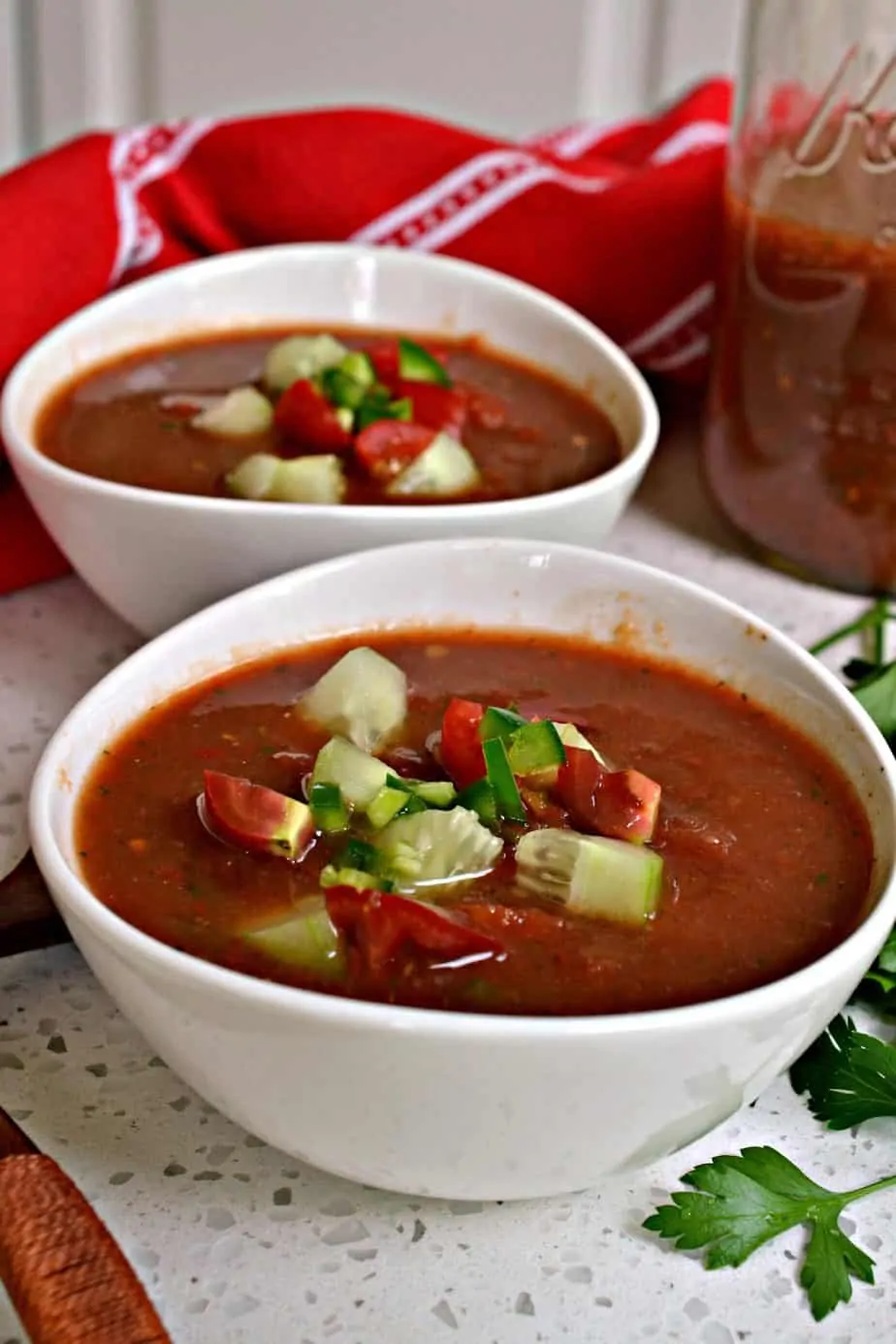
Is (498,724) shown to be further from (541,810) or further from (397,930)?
(397,930)

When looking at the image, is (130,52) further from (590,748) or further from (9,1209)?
(9,1209)

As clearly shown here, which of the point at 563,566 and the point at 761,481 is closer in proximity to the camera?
the point at 563,566

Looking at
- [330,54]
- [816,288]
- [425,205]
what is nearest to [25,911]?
[816,288]

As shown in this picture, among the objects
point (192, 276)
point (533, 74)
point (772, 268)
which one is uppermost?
point (772, 268)

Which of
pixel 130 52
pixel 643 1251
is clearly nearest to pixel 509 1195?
pixel 643 1251

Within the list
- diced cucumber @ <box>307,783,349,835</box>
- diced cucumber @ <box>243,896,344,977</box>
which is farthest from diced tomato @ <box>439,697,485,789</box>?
diced cucumber @ <box>243,896,344,977</box>

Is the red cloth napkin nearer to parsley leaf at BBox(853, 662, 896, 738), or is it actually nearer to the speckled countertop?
parsley leaf at BBox(853, 662, 896, 738)
